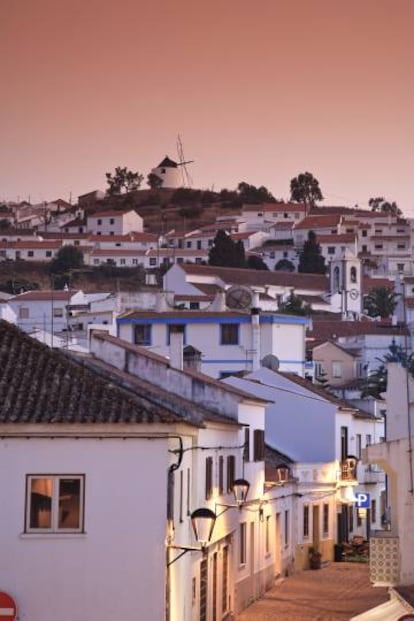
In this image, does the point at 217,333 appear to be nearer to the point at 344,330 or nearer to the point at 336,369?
the point at 336,369

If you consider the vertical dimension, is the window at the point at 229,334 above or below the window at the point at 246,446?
above

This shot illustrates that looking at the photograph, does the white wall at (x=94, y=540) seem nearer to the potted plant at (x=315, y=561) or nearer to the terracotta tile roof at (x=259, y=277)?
the potted plant at (x=315, y=561)

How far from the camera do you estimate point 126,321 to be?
7450cm

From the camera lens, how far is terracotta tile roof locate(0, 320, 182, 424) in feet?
88.2

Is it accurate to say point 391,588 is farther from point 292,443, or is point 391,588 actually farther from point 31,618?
point 292,443

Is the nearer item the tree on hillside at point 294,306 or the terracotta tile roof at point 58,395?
the terracotta tile roof at point 58,395

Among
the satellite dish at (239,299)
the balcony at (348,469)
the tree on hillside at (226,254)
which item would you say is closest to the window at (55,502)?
the balcony at (348,469)

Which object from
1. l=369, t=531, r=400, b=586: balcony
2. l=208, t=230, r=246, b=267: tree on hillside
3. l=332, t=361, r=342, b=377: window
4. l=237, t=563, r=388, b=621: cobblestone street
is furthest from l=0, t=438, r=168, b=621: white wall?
l=208, t=230, r=246, b=267: tree on hillside

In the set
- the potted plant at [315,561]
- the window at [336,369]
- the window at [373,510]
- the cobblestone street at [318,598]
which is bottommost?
the cobblestone street at [318,598]

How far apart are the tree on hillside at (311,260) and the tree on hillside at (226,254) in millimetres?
7435

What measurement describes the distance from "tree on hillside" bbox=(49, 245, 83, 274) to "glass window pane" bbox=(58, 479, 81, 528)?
527ft

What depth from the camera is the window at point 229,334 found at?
7312cm

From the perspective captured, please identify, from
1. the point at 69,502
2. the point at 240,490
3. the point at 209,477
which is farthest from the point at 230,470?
the point at 69,502

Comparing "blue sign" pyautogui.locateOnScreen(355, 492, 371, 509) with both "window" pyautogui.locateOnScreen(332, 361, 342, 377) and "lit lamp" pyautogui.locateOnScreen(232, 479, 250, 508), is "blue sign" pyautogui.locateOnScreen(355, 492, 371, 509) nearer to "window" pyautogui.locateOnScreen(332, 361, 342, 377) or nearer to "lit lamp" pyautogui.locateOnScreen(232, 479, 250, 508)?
"lit lamp" pyautogui.locateOnScreen(232, 479, 250, 508)
